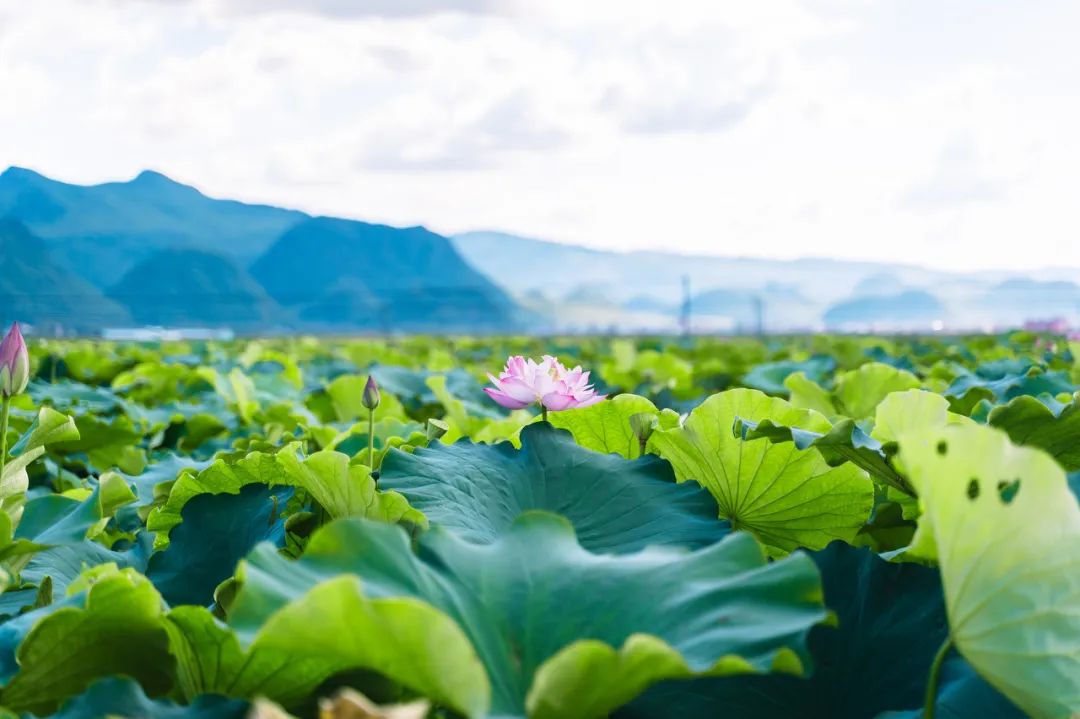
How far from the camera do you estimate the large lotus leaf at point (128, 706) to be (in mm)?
623

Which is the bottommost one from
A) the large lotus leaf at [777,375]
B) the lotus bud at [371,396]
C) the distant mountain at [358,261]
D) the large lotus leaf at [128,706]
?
the large lotus leaf at [128,706]

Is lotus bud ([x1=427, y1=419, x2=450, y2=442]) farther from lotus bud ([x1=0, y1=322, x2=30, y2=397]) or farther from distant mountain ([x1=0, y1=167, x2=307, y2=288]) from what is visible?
distant mountain ([x1=0, y1=167, x2=307, y2=288])

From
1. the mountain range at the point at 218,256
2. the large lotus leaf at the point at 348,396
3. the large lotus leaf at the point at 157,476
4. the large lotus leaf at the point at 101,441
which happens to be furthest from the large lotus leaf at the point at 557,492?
the mountain range at the point at 218,256

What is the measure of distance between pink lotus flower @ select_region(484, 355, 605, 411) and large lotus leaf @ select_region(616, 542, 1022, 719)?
1.37ft

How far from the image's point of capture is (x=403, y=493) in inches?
39.1

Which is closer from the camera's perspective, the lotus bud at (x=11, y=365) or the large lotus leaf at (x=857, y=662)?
the large lotus leaf at (x=857, y=662)

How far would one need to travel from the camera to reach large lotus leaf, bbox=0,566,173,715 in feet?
2.29

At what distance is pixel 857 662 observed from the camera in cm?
82

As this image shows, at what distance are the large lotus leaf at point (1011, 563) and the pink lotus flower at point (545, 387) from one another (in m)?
0.60

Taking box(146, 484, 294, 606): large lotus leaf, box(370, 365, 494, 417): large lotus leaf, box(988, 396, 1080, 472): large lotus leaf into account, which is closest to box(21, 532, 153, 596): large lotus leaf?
box(146, 484, 294, 606): large lotus leaf

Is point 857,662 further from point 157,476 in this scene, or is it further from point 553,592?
point 157,476

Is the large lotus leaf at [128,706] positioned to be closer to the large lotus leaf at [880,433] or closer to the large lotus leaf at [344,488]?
the large lotus leaf at [344,488]

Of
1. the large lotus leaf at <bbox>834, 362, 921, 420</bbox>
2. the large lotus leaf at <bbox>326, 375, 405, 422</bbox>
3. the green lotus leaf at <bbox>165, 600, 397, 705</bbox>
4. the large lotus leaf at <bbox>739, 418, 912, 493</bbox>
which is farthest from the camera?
the large lotus leaf at <bbox>326, 375, 405, 422</bbox>

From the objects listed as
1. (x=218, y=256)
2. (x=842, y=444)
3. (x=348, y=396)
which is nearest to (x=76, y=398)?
(x=348, y=396)
